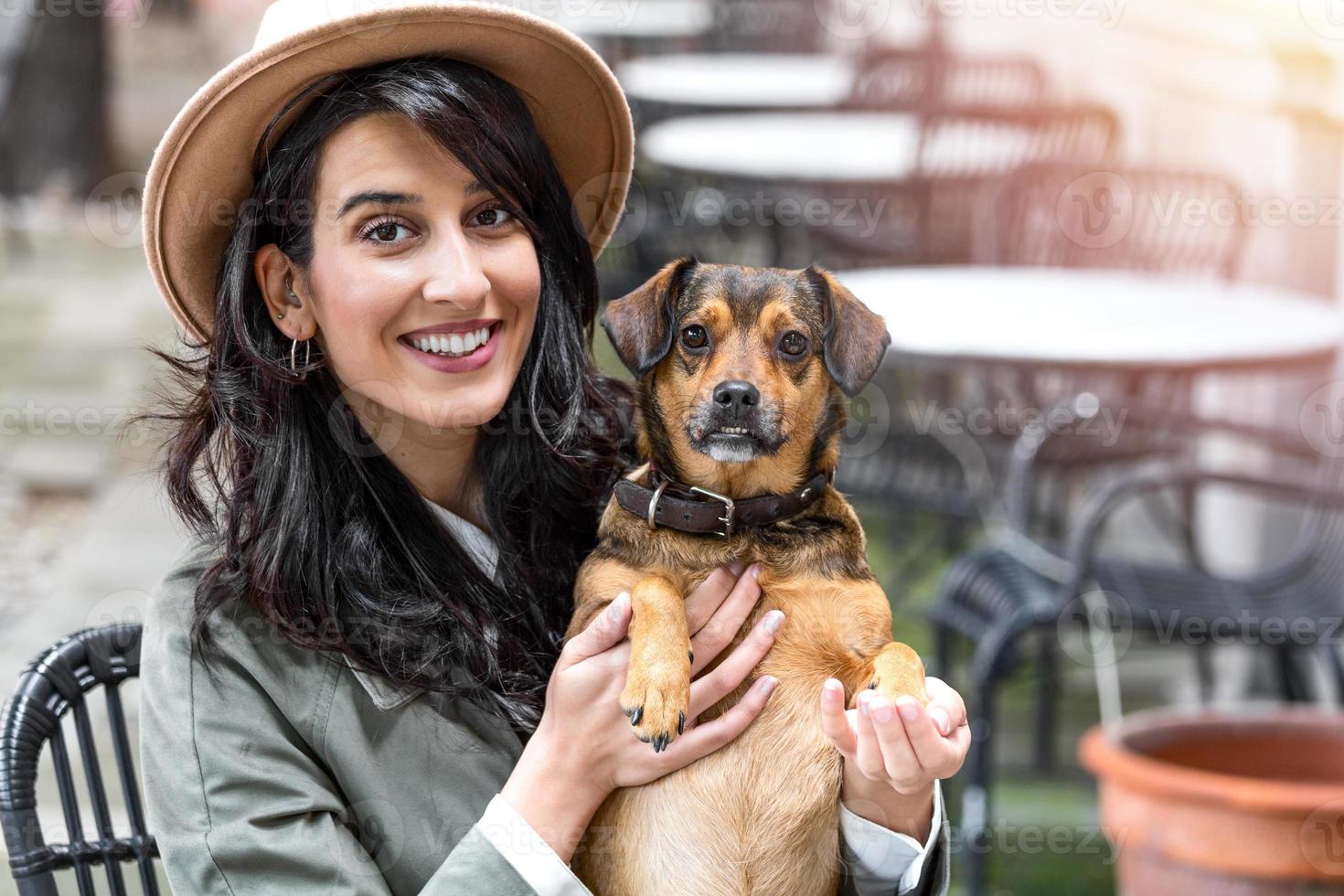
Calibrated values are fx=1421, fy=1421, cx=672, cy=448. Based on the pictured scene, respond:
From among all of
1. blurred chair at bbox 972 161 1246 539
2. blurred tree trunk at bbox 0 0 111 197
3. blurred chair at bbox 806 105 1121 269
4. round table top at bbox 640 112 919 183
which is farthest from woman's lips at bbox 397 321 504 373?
blurred tree trunk at bbox 0 0 111 197

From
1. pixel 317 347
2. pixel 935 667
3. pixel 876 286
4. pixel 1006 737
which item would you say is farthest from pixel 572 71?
pixel 1006 737

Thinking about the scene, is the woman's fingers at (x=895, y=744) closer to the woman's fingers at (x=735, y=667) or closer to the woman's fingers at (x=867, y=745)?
the woman's fingers at (x=867, y=745)

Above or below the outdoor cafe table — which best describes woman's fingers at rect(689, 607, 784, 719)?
→ below

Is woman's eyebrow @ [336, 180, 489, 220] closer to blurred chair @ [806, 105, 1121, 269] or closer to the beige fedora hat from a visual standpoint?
the beige fedora hat

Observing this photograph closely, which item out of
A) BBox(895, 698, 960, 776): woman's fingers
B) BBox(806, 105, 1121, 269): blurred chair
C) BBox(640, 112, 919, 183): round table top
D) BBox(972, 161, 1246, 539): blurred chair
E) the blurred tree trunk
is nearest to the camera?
BBox(895, 698, 960, 776): woman's fingers

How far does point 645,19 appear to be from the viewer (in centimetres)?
763

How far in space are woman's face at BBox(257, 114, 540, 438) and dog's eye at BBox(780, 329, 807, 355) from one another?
0.34 m

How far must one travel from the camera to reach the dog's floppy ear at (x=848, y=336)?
174 centimetres

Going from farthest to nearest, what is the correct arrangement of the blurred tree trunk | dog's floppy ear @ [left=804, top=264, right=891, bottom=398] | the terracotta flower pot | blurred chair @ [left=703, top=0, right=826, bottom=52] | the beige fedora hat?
blurred chair @ [left=703, top=0, right=826, bottom=52], the blurred tree trunk, the terracotta flower pot, dog's floppy ear @ [left=804, top=264, right=891, bottom=398], the beige fedora hat

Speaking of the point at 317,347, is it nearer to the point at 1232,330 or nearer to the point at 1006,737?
the point at 1232,330

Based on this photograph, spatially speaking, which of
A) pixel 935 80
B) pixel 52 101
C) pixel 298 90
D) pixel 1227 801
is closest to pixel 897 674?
pixel 298 90

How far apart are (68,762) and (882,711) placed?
0.94 metres

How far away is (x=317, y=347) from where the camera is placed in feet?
5.50

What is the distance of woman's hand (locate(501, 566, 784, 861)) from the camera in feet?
4.88
